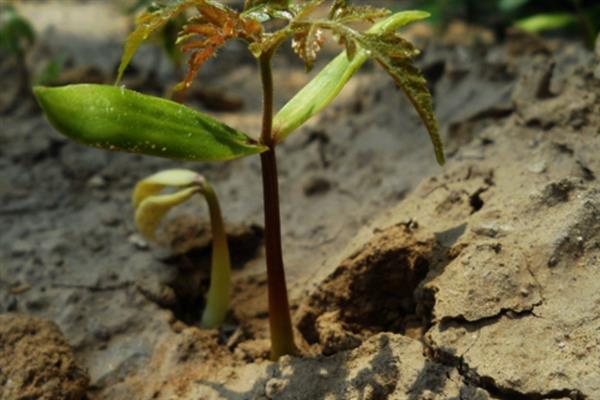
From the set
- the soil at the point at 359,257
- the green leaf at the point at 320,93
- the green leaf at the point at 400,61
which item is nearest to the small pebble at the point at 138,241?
the soil at the point at 359,257

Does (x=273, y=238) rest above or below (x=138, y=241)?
above

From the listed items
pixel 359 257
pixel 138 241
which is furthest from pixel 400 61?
pixel 138 241

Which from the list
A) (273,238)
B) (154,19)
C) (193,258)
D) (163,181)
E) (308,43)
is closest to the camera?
(308,43)

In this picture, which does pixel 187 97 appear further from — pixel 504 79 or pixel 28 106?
pixel 504 79

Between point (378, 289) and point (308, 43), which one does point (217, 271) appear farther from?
point (308, 43)

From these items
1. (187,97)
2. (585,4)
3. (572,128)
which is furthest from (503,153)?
(585,4)

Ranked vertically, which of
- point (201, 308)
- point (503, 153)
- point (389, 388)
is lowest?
point (201, 308)

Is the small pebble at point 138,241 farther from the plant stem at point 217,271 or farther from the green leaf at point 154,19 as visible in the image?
the green leaf at point 154,19
